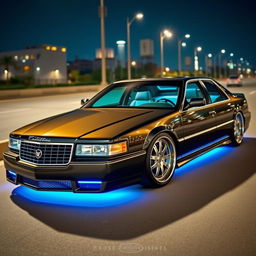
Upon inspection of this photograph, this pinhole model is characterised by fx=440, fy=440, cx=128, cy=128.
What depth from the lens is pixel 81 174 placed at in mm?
4812

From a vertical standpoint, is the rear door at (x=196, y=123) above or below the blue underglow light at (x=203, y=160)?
above

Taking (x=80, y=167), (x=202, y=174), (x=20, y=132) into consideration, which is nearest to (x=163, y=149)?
→ (x=202, y=174)

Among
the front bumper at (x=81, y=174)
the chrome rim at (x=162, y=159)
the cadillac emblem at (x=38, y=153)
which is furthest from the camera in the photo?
the chrome rim at (x=162, y=159)

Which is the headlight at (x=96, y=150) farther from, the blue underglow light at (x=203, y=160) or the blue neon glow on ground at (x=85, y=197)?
the blue underglow light at (x=203, y=160)

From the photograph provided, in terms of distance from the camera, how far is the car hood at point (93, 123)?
5.13 m

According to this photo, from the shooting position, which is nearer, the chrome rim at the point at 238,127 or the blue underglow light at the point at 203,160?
the blue underglow light at the point at 203,160

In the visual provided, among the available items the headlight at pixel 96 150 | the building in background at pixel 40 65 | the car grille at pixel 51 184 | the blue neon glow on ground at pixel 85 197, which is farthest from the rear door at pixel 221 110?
the building in background at pixel 40 65

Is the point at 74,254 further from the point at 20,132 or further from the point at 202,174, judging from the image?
the point at 202,174

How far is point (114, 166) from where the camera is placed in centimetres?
488

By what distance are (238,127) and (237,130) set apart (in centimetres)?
8

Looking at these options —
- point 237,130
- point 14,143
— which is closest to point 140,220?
point 14,143

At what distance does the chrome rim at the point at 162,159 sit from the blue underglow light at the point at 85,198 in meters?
0.33

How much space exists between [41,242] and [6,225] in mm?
659

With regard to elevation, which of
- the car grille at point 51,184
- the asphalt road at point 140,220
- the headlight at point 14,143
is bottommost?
the asphalt road at point 140,220
